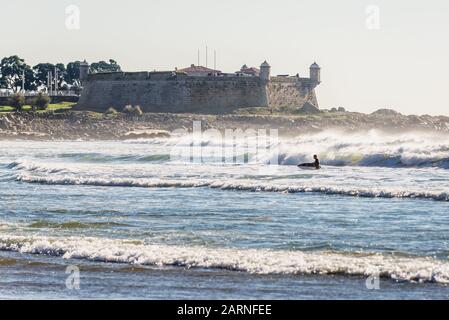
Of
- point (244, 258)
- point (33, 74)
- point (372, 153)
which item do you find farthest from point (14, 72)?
point (244, 258)

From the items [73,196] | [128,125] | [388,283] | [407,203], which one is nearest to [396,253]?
[388,283]

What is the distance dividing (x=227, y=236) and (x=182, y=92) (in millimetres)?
89360

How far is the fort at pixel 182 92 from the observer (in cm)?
10638

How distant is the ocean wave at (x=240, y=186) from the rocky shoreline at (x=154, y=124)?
5893 cm

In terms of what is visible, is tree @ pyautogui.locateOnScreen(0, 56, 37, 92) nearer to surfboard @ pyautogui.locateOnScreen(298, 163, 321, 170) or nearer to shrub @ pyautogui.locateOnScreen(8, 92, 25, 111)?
shrub @ pyautogui.locateOnScreen(8, 92, 25, 111)

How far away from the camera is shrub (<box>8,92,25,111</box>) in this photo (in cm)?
11012

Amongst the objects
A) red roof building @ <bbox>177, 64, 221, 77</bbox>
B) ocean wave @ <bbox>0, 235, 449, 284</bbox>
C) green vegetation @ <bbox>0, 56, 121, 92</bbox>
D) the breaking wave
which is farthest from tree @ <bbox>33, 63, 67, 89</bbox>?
ocean wave @ <bbox>0, 235, 449, 284</bbox>

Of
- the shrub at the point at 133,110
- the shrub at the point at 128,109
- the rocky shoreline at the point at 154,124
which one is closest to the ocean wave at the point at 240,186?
the rocky shoreline at the point at 154,124

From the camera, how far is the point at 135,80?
10775cm

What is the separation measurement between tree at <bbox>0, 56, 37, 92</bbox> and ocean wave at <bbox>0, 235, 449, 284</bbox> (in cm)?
12563

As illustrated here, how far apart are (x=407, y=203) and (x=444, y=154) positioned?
15.3 metres

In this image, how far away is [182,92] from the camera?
106 metres
